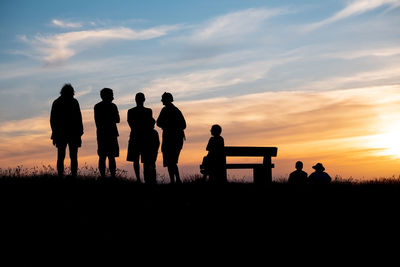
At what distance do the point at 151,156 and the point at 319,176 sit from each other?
5.44 m

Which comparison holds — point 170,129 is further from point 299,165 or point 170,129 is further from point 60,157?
point 299,165

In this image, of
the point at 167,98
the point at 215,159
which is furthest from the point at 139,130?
the point at 215,159

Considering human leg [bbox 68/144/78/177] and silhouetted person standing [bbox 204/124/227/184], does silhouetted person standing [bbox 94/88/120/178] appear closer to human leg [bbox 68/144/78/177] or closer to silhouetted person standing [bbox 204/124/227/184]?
human leg [bbox 68/144/78/177]

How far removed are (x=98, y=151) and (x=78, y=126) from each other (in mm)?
851

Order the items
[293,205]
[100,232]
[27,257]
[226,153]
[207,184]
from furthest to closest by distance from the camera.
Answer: [226,153] < [207,184] < [293,205] < [100,232] < [27,257]

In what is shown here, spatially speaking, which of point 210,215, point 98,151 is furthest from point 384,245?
point 98,151

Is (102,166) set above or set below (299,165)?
above

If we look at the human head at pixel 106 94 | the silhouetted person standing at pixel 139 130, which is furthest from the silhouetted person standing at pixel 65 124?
the silhouetted person standing at pixel 139 130

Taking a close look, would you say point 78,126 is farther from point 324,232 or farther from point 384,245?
point 384,245

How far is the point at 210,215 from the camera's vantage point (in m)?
11.3

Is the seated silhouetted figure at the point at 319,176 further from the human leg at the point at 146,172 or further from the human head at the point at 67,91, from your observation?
the human head at the point at 67,91

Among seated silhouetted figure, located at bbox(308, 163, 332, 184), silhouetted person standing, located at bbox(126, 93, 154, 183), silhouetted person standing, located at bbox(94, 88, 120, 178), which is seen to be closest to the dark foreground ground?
silhouetted person standing, located at bbox(126, 93, 154, 183)

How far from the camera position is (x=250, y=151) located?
1706cm

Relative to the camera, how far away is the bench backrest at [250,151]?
1653cm
